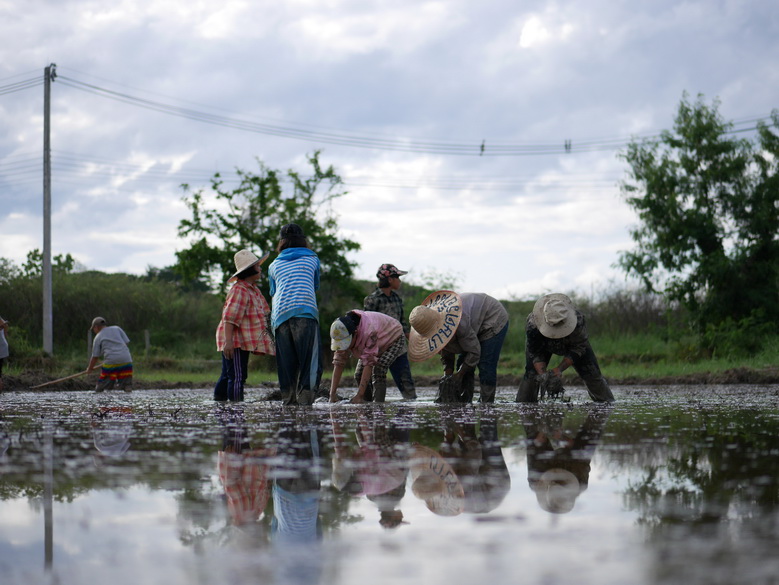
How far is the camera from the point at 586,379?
922cm

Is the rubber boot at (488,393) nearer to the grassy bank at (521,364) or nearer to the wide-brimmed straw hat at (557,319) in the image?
the wide-brimmed straw hat at (557,319)

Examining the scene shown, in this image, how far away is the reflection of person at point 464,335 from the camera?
9.04 m

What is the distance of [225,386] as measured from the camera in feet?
33.1

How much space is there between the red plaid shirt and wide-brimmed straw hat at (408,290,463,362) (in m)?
1.56

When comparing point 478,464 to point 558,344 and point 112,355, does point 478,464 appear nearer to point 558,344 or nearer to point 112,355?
point 558,344

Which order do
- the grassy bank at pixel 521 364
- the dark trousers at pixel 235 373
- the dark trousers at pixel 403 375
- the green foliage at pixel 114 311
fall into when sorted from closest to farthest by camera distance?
the dark trousers at pixel 235 373
the dark trousers at pixel 403 375
the grassy bank at pixel 521 364
the green foliage at pixel 114 311

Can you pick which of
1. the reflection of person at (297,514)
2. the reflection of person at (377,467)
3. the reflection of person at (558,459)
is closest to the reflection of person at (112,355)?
the reflection of person at (558,459)

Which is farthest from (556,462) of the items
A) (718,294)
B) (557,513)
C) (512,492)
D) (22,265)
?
(22,265)

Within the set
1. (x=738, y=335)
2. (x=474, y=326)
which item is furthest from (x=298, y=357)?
(x=738, y=335)

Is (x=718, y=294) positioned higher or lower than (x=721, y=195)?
lower

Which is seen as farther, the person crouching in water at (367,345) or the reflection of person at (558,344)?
the person crouching in water at (367,345)

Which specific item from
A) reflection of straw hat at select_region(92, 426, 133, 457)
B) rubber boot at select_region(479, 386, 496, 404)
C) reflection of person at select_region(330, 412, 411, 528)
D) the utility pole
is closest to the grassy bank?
the utility pole

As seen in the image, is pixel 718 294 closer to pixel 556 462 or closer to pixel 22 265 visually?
pixel 556 462

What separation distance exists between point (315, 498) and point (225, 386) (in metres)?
7.32
